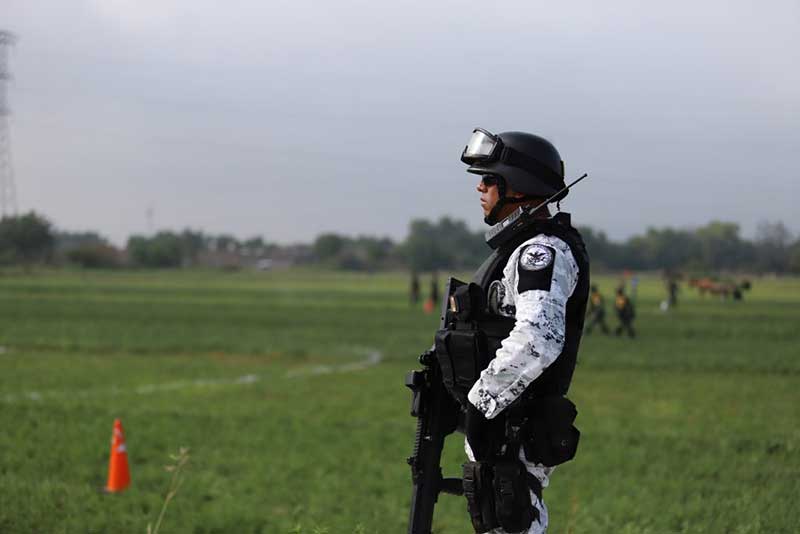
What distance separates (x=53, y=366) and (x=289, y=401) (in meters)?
7.77

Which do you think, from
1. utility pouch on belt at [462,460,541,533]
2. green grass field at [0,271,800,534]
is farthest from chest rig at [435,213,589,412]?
green grass field at [0,271,800,534]

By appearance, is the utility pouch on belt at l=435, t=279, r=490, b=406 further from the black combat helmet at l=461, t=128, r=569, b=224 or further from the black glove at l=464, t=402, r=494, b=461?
the black combat helmet at l=461, t=128, r=569, b=224

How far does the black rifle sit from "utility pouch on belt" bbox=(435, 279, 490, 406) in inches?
4.4

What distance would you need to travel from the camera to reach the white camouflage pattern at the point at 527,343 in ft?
11.8

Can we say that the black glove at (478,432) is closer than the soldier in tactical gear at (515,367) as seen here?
No

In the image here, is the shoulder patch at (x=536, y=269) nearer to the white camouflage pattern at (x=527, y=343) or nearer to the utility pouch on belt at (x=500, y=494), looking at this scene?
the white camouflage pattern at (x=527, y=343)

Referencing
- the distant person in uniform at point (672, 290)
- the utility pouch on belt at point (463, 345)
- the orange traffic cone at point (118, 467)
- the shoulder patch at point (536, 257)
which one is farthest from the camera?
the distant person in uniform at point (672, 290)

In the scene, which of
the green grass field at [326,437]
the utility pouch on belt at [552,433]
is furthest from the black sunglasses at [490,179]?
the green grass field at [326,437]

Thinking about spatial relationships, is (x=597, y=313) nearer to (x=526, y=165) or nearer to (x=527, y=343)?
(x=526, y=165)

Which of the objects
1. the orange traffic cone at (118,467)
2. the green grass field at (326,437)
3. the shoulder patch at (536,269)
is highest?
the shoulder patch at (536,269)

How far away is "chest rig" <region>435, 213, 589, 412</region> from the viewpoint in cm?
381

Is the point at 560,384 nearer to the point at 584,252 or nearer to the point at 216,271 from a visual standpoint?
the point at 584,252

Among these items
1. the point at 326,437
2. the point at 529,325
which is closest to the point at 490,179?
the point at 529,325

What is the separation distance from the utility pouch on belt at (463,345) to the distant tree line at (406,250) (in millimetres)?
632
